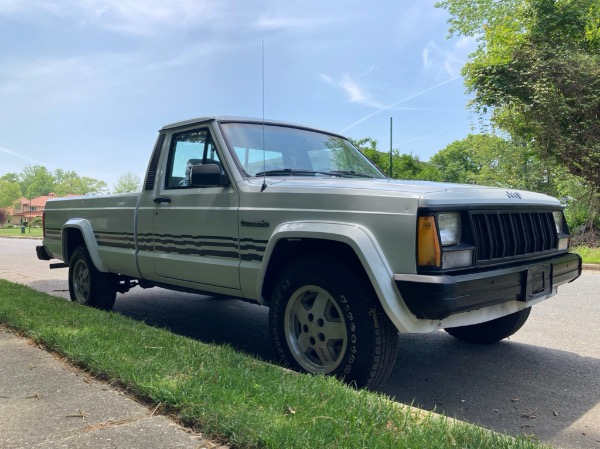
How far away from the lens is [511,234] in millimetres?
3539

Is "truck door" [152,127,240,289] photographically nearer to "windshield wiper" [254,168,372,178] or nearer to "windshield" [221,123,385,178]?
"windshield" [221,123,385,178]

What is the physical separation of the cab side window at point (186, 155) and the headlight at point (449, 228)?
211cm

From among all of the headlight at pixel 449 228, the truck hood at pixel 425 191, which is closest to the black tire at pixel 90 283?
the truck hood at pixel 425 191

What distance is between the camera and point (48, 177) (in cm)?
14450

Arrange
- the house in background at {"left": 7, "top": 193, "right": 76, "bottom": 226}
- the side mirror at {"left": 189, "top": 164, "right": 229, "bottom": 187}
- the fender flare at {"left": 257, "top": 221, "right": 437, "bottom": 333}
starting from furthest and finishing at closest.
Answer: the house in background at {"left": 7, "top": 193, "right": 76, "bottom": 226} → the side mirror at {"left": 189, "top": 164, "right": 229, "bottom": 187} → the fender flare at {"left": 257, "top": 221, "right": 437, "bottom": 333}

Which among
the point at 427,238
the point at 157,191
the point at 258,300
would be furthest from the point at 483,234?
the point at 157,191

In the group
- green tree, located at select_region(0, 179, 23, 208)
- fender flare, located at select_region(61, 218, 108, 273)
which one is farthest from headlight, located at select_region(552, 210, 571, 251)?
green tree, located at select_region(0, 179, 23, 208)

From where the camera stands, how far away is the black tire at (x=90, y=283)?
608 cm

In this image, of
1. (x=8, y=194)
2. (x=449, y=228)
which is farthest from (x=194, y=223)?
(x=8, y=194)

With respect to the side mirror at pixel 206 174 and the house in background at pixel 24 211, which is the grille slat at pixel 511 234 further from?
the house in background at pixel 24 211

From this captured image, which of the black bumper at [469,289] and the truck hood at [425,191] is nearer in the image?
the black bumper at [469,289]

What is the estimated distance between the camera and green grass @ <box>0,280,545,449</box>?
2.37 metres

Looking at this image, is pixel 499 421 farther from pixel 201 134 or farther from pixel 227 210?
pixel 201 134

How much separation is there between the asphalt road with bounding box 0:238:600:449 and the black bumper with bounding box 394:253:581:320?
712 millimetres
